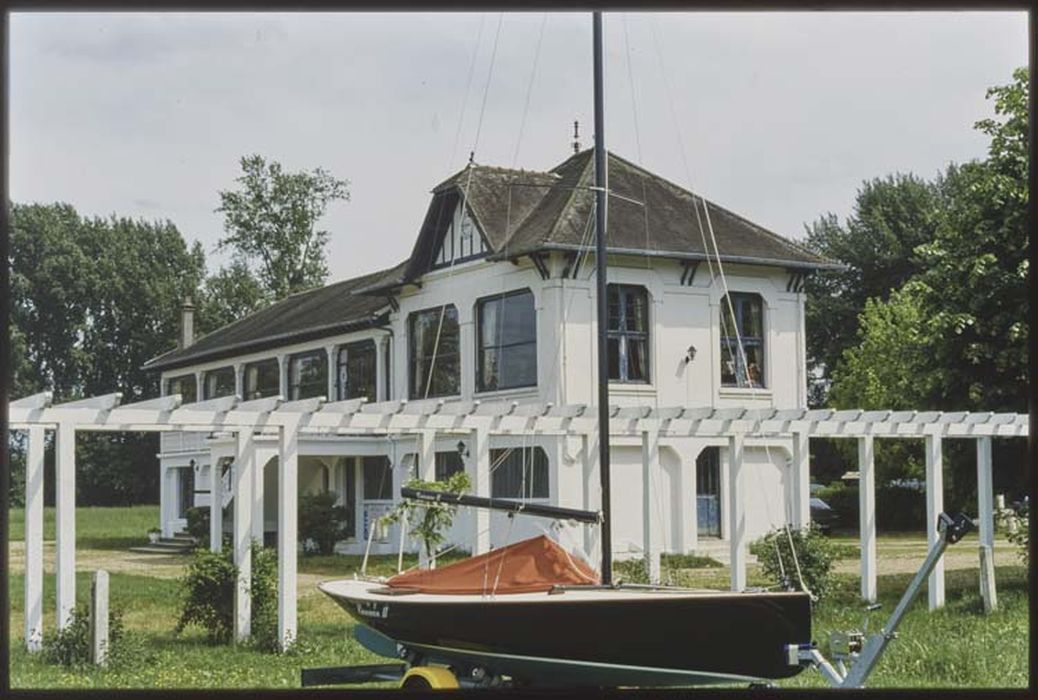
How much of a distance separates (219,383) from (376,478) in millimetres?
7380

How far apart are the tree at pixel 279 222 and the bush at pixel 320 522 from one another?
14472mm

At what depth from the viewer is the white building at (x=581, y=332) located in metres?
20.8

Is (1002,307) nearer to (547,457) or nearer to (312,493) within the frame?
(547,457)

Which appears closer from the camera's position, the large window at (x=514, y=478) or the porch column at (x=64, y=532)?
the porch column at (x=64, y=532)

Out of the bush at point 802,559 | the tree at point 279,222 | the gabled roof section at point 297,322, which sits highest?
the tree at point 279,222

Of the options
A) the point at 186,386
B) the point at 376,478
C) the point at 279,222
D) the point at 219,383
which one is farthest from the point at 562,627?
the point at 279,222

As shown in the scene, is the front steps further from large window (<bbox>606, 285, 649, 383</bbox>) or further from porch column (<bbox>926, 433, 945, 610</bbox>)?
porch column (<bbox>926, 433, 945, 610</bbox>)

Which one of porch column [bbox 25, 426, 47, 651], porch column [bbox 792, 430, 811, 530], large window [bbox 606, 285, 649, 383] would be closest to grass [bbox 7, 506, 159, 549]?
large window [bbox 606, 285, 649, 383]

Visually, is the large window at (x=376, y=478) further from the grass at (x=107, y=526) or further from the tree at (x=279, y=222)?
the tree at (x=279, y=222)

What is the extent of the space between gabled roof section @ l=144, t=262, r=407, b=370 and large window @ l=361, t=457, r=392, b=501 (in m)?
2.43

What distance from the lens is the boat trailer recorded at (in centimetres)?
813

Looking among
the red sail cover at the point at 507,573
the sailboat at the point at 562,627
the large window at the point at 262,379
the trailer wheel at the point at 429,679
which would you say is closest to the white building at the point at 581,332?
the large window at the point at 262,379

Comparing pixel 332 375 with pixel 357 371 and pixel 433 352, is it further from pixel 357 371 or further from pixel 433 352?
pixel 433 352

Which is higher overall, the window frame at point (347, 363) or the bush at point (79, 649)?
the window frame at point (347, 363)
